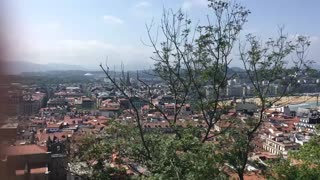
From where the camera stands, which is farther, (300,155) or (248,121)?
(248,121)

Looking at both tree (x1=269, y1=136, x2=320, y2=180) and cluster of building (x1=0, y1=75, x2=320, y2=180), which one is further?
tree (x1=269, y1=136, x2=320, y2=180)

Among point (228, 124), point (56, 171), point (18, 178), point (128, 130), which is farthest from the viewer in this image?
point (56, 171)

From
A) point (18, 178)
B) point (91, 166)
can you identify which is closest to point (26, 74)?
point (18, 178)

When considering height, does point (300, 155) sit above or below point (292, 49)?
below

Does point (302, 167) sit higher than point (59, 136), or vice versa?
point (302, 167)

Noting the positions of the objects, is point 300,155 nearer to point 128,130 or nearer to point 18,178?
point 128,130

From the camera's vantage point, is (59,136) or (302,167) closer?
(302,167)

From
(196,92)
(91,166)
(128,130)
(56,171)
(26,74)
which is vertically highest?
(26,74)

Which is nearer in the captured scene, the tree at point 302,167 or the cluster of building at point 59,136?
the cluster of building at point 59,136

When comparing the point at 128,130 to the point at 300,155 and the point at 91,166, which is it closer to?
the point at 91,166

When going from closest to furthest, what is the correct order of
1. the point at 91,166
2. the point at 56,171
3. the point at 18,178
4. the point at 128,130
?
the point at 18,178 < the point at 91,166 < the point at 128,130 < the point at 56,171
